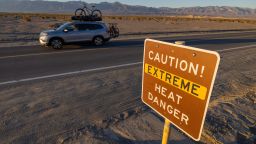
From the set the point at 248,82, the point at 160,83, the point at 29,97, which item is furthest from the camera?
the point at 248,82

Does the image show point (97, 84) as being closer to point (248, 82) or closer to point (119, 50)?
point (248, 82)

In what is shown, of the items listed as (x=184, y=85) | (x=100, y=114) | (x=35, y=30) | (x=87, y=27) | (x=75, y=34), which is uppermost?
(x=184, y=85)

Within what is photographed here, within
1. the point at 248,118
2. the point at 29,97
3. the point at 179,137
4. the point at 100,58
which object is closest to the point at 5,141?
the point at 29,97

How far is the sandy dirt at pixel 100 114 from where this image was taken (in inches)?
204

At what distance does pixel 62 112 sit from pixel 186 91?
174 inches

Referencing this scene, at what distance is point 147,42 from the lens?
107 inches

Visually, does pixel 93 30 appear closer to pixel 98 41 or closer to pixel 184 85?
pixel 98 41

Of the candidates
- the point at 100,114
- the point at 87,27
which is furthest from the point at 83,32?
the point at 100,114

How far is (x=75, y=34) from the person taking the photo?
17.0 metres

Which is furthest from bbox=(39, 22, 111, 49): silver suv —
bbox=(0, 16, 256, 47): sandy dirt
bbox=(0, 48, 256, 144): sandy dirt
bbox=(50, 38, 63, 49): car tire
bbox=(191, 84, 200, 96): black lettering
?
bbox=(191, 84, 200, 96): black lettering

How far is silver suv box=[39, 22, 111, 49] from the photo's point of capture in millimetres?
16359

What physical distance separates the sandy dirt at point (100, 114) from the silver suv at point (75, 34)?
297 inches

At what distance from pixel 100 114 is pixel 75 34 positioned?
11.6 meters

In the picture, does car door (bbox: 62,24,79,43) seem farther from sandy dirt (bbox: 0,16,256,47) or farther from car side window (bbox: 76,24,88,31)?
sandy dirt (bbox: 0,16,256,47)
